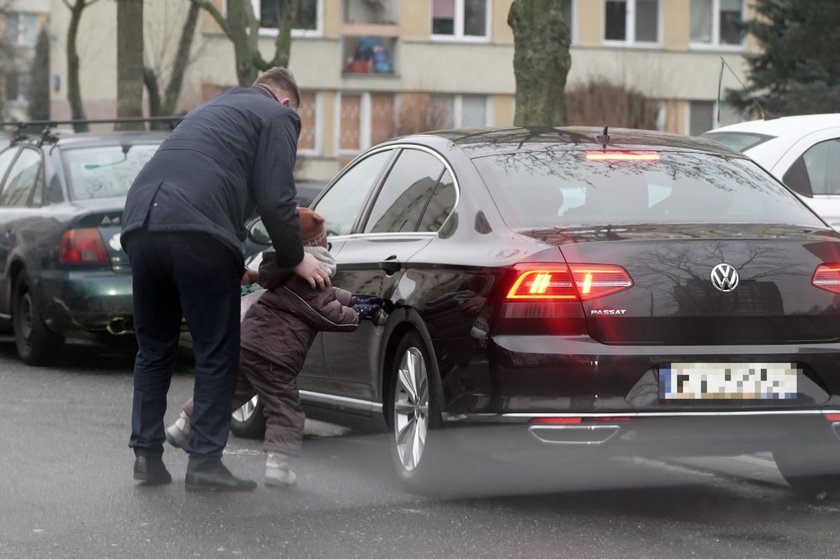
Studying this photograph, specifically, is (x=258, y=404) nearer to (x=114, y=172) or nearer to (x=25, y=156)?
(x=114, y=172)

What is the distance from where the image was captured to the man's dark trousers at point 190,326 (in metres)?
6.73

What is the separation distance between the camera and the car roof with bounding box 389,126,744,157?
23.9ft

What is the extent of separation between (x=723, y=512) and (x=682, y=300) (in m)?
0.94

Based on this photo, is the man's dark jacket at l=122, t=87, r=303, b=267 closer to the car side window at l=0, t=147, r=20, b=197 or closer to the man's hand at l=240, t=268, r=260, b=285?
the man's hand at l=240, t=268, r=260, b=285

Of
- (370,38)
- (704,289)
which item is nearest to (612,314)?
(704,289)

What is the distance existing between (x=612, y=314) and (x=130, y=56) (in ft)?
55.9

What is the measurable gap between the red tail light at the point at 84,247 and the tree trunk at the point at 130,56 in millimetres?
11074

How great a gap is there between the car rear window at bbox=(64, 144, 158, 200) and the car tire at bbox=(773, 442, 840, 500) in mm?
5794

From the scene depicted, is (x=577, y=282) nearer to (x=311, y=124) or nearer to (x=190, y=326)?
(x=190, y=326)

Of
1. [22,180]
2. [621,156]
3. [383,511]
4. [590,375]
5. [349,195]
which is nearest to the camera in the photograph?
[590,375]

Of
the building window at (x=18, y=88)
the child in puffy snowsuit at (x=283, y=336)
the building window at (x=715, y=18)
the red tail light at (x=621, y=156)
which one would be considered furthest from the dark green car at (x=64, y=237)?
the building window at (x=18, y=88)

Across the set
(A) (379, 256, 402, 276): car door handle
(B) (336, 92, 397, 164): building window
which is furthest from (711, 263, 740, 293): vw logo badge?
(B) (336, 92, 397, 164): building window

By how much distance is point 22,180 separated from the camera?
12.8 metres

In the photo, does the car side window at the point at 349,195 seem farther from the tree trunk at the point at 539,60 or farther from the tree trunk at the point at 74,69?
the tree trunk at the point at 74,69
